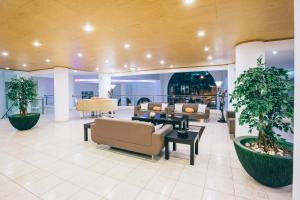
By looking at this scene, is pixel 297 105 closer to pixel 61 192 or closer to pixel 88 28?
pixel 61 192

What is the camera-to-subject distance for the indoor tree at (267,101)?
2270mm

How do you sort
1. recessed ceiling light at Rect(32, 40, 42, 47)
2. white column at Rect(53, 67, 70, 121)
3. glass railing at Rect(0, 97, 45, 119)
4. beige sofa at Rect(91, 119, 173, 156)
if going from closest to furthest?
beige sofa at Rect(91, 119, 173, 156) → recessed ceiling light at Rect(32, 40, 42, 47) → white column at Rect(53, 67, 70, 121) → glass railing at Rect(0, 97, 45, 119)

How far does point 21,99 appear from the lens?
18.9ft

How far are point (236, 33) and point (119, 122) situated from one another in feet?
11.2

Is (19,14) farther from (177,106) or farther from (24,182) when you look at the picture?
(177,106)

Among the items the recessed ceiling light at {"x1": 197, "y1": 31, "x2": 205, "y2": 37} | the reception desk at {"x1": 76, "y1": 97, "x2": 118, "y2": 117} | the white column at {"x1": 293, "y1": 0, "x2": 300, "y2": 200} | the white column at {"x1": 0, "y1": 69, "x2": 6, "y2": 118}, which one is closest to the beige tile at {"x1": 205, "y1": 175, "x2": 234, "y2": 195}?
the white column at {"x1": 293, "y1": 0, "x2": 300, "y2": 200}

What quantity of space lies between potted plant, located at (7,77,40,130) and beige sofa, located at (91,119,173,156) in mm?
3683

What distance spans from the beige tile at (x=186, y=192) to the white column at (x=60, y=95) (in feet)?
23.8

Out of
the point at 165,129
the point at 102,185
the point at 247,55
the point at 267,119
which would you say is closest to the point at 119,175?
the point at 102,185

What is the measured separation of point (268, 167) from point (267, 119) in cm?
68

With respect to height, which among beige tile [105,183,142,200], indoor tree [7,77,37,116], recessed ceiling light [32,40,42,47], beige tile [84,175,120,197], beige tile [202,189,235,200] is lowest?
beige tile [202,189,235,200]

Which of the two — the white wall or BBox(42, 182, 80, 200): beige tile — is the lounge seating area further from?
the white wall

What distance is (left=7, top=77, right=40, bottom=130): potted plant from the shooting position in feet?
18.4

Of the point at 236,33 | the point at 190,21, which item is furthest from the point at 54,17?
the point at 236,33
